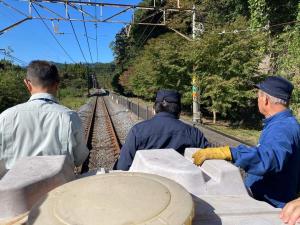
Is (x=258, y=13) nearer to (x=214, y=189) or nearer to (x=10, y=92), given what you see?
(x=214, y=189)

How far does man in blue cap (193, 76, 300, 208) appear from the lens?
7.97ft

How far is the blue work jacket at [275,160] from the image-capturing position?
2.42 metres

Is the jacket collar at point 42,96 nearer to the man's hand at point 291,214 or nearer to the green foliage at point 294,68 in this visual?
the man's hand at point 291,214

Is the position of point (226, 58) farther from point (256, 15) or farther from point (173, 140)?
point (173, 140)

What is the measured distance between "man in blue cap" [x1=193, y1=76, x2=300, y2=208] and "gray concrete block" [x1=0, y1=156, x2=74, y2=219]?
3.37 ft

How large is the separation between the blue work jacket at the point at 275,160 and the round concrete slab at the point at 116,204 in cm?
73

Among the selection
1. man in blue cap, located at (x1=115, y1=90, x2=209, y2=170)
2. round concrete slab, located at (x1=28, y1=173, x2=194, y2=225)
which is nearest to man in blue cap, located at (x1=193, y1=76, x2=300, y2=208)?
round concrete slab, located at (x1=28, y1=173, x2=194, y2=225)

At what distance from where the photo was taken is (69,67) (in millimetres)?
131750

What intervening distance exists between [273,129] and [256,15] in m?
19.9

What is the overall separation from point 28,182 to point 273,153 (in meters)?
1.63

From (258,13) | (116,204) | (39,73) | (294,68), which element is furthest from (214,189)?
(258,13)

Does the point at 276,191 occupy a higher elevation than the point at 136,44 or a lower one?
lower

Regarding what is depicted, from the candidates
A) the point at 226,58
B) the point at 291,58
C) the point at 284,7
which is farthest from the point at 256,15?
the point at 291,58

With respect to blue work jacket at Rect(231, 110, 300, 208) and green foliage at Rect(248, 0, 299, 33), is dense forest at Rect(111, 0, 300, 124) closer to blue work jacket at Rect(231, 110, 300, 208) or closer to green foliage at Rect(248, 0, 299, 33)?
green foliage at Rect(248, 0, 299, 33)
